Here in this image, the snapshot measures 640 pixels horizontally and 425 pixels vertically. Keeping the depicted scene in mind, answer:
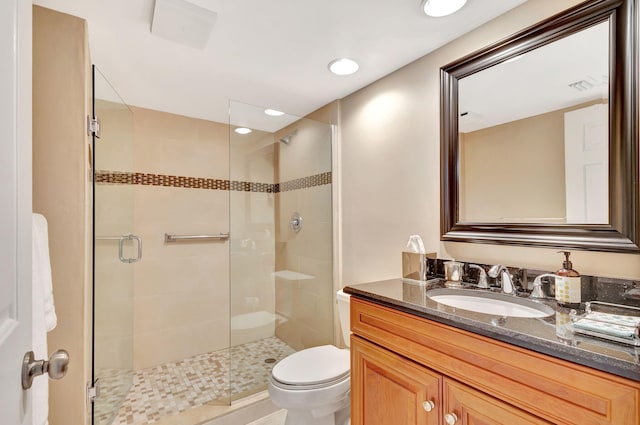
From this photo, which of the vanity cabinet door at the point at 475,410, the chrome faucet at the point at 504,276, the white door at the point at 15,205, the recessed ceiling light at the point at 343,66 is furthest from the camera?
the recessed ceiling light at the point at 343,66

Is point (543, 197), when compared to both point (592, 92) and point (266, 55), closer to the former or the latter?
point (592, 92)

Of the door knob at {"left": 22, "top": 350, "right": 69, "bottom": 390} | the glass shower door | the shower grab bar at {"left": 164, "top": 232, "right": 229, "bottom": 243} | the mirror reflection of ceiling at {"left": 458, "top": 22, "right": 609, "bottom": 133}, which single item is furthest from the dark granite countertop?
the shower grab bar at {"left": 164, "top": 232, "right": 229, "bottom": 243}

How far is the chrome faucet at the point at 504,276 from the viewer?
1.31 meters

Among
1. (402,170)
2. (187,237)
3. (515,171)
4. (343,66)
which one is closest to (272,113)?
(343,66)

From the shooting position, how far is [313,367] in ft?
5.63

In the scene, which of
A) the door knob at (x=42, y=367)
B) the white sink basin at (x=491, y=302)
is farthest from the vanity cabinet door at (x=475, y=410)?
the door knob at (x=42, y=367)

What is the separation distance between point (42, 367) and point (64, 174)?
108 centimetres

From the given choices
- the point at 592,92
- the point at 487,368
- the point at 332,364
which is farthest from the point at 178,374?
the point at 592,92

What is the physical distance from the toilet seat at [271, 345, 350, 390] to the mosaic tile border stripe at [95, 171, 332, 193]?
3.89ft

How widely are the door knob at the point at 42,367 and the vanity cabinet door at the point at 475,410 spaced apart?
3.45ft

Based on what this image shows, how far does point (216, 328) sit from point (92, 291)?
143 cm

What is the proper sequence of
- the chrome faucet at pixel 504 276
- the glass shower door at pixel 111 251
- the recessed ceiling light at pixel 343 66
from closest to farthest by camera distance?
the chrome faucet at pixel 504 276 → the glass shower door at pixel 111 251 → the recessed ceiling light at pixel 343 66

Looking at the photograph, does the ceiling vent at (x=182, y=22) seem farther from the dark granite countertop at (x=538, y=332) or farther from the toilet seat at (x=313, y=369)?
the toilet seat at (x=313, y=369)

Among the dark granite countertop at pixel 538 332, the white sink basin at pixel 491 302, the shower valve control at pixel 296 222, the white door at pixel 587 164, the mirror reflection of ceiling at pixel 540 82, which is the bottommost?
the white sink basin at pixel 491 302
